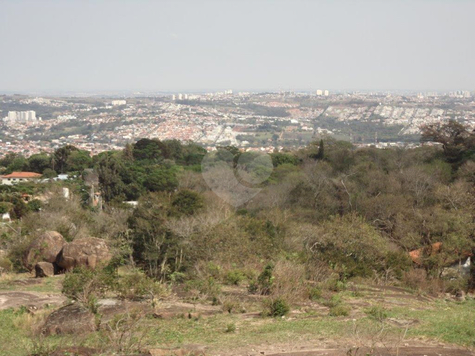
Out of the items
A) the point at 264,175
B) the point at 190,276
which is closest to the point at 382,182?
the point at 264,175

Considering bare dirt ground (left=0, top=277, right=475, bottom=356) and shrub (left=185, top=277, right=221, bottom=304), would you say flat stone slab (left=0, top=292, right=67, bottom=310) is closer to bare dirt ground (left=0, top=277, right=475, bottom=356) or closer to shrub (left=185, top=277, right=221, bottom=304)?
bare dirt ground (left=0, top=277, right=475, bottom=356)

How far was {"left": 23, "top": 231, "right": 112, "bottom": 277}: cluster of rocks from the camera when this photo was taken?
12672 mm

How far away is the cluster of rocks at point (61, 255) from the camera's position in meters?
12.7

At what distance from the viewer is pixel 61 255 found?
511 inches

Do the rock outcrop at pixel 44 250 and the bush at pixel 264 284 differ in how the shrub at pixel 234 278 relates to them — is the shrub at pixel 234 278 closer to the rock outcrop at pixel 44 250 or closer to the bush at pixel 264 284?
the bush at pixel 264 284

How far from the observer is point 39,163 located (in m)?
42.4

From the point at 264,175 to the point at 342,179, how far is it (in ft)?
14.2

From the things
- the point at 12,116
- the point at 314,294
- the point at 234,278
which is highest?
the point at 314,294

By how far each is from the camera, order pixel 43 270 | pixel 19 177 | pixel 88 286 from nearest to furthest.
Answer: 1. pixel 88 286
2. pixel 43 270
3. pixel 19 177

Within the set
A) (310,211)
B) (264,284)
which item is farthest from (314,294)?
(310,211)

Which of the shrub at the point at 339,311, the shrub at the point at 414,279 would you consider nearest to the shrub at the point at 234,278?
the shrub at the point at 339,311

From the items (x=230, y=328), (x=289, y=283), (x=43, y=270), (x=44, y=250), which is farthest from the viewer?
(x=44, y=250)

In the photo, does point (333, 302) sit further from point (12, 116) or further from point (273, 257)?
point (12, 116)

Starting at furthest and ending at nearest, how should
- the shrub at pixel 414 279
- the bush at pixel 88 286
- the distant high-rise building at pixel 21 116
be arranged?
1. the distant high-rise building at pixel 21 116
2. the shrub at pixel 414 279
3. the bush at pixel 88 286
